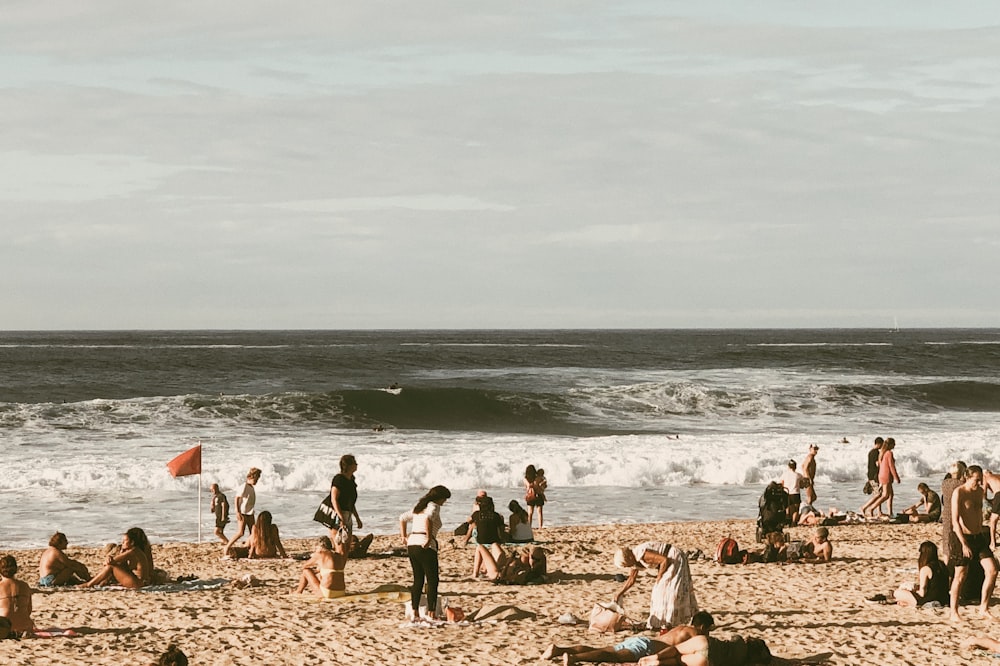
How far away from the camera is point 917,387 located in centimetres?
5288

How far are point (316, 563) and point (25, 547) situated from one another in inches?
244

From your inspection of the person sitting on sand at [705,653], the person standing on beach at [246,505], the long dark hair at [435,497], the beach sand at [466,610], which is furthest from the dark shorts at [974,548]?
the person standing on beach at [246,505]

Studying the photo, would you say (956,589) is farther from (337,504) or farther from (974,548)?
(337,504)

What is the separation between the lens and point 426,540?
1115 centimetres

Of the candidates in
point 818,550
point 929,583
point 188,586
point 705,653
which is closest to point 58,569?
point 188,586

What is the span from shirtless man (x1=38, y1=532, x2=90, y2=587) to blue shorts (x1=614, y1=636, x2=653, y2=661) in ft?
23.1

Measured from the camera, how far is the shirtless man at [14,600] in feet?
36.6

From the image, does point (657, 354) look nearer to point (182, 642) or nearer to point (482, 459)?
point (482, 459)

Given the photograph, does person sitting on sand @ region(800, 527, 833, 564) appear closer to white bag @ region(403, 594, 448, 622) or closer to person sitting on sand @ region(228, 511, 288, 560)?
white bag @ region(403, 594, 448, 622)

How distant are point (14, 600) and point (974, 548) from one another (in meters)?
9.86

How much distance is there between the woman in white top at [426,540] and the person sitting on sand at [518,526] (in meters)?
4.15

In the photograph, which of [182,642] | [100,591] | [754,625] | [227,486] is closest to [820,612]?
[754,625]

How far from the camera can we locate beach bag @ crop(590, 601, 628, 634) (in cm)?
1123

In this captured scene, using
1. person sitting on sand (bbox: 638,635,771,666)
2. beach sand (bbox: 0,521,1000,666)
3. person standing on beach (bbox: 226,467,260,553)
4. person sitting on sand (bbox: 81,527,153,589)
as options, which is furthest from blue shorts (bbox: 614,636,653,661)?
person standing on beach (bbox: 226,467,260,553)
